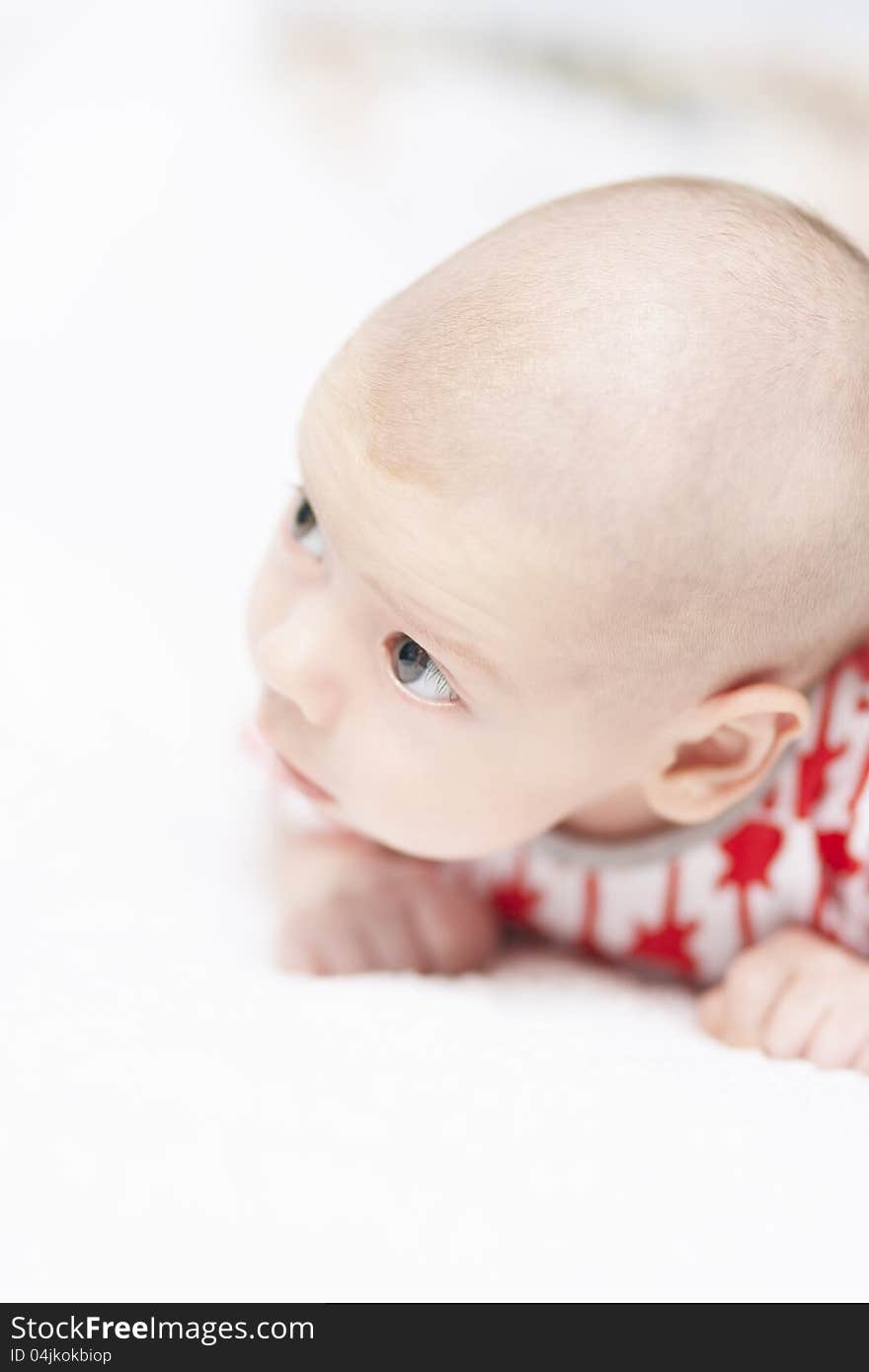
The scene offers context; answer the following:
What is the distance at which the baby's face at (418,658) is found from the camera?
846 mm

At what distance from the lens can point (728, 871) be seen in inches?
43.2

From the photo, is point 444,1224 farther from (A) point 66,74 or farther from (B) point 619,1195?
(A) point 66,74

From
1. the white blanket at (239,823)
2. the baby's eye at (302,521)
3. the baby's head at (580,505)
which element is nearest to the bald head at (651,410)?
the baby's head at (580,505)

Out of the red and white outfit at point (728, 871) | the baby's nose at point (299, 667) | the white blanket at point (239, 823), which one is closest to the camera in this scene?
the white blanket at point (239, 823)

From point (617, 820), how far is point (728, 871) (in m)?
0.08

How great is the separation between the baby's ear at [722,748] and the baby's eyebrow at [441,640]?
0.41ft

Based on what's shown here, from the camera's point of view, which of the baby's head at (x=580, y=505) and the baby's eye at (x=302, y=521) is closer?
the baby's head at (x=580, y=505)

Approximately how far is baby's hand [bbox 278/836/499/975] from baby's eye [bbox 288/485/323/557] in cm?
28

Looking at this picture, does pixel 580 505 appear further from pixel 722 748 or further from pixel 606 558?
pixel 722 748

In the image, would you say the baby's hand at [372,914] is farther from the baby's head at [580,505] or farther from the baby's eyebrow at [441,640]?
the baby's eyebrow at [441,640]

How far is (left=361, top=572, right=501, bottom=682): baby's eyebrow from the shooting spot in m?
0.88

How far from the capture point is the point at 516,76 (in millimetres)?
1639

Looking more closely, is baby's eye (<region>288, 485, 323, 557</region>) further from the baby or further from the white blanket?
the white blanket

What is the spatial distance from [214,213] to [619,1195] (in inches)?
44.0
